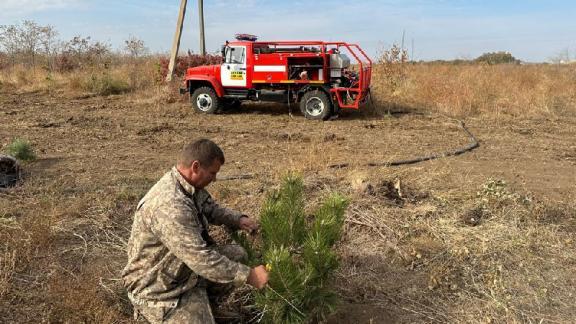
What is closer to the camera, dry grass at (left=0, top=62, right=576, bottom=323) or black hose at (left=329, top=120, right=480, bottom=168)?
dry grass at (left=0, top=62, right=576, bottom=323)

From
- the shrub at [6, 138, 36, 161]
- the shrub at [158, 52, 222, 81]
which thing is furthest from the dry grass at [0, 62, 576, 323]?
the shrub at [158, 52, 222, 81]

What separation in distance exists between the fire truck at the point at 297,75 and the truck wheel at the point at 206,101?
0.69 feet

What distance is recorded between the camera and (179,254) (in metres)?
2.48

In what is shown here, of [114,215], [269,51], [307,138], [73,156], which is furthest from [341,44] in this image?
[114,215]

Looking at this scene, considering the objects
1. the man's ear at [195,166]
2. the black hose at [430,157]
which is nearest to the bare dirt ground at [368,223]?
the black hose at [430,157]

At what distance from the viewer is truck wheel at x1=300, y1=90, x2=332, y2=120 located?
11.1m

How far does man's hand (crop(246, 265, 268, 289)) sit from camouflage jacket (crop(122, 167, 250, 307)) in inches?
1.4

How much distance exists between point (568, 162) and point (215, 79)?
26.1 feet

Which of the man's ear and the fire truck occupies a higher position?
the fire truck

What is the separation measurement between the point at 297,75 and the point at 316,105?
861 millimetres

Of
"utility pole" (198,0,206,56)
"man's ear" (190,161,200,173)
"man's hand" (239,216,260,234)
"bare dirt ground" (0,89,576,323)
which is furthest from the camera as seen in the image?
"utility pole" (198,0,206,56)

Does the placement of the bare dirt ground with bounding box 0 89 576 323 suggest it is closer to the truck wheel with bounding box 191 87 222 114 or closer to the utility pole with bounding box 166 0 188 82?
the truck wheel with bounding box 191 87 222 114

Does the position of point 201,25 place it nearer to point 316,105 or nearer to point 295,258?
point 316,105

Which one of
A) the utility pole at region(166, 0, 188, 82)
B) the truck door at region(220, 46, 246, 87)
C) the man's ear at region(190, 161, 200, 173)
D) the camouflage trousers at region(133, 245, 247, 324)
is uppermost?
the utility pole at region(166, 0, 188, 82)
